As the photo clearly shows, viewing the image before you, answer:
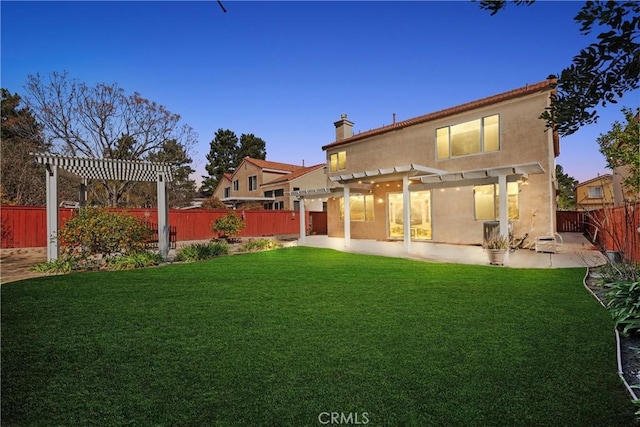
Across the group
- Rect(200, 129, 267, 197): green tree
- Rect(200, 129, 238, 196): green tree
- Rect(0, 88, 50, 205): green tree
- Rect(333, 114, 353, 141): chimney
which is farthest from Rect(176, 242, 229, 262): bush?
Rect(200, 129, 238, 196): green tree

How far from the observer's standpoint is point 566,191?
5116 centimetres

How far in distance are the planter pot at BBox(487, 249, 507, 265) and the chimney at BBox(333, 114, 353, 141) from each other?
12.4m

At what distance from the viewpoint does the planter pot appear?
8586 mm

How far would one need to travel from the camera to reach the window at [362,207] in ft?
53.5

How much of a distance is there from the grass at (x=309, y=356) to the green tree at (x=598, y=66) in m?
2.14

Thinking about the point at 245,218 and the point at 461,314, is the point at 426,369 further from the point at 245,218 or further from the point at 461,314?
the point at 245,218

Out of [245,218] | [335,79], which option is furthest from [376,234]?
[245,218]

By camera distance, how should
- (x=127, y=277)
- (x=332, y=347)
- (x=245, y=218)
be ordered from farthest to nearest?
(x=245, y=218) < (x=127, y=277) < (x=332, y=347)

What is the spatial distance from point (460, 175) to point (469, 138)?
312cm

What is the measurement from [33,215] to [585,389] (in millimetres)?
20013

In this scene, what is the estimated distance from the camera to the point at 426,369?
293 centimetres

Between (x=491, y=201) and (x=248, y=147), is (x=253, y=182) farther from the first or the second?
(x=491, y=201)

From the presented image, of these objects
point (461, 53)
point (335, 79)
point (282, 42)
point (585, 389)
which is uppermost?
point (335, 79)

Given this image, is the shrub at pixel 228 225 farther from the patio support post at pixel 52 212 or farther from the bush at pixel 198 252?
the patio support post at pixel 52 212
